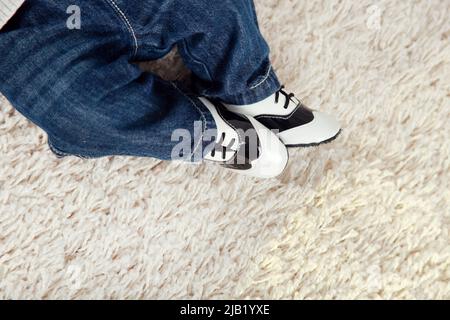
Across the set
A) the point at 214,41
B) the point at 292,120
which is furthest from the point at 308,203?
the point at 214,41

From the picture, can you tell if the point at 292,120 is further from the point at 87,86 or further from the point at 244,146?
the point at 87,86

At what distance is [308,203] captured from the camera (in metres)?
0.74

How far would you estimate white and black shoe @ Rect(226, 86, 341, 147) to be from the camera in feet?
2.20

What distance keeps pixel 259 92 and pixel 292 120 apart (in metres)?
0.08

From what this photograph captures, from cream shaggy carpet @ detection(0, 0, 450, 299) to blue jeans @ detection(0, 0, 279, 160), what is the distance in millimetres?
125

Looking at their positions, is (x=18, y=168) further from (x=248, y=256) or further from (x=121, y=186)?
(x=248, y=256)

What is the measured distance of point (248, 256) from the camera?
0.73 meters

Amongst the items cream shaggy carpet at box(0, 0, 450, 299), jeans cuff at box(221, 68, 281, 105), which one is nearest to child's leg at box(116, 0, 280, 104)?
jeans cuff at box(221, 68, 281, 105)

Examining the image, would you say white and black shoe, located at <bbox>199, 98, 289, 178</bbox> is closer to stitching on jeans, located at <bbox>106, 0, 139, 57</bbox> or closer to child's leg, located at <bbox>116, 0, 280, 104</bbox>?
child's leg, located at <bbox>116, 0, 280, 104</bbox>

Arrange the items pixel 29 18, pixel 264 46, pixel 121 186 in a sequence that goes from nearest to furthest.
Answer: pixel 29 18 → pixel 264 46 → pixel 121 186

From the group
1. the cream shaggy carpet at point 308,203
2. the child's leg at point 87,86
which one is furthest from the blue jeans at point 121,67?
the cream shaggy carpet at point 308,203

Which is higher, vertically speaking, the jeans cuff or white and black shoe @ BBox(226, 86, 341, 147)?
the jeans cuff
